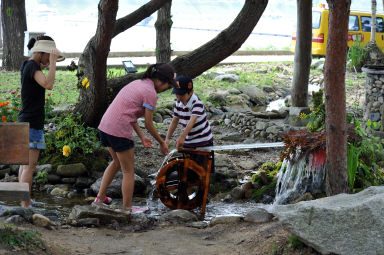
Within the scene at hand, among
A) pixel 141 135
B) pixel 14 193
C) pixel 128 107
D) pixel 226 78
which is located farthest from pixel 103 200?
pixel 226 78

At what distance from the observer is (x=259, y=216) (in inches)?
230

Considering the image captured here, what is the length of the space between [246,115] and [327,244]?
7.61 meters

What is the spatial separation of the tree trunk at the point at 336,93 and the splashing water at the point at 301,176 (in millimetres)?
1142

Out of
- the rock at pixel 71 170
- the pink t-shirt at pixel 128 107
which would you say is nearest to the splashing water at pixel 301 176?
the pink t-shirt at pixel 128 107

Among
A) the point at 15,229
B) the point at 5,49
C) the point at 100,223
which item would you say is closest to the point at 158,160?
the point at 100,223

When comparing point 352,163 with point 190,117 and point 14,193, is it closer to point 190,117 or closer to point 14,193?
point 190,117

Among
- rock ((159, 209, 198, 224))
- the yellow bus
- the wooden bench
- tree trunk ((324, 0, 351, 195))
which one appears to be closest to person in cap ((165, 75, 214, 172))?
rock ((159, 209, 198, 224))

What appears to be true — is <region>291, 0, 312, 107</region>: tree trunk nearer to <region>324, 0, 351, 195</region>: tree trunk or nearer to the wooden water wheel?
the wooden water wheel

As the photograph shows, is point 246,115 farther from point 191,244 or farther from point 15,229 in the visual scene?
point 15,229

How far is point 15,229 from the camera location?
176 inches

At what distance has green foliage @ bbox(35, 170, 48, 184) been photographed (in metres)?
7.69

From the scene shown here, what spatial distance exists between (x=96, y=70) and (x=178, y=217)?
2.95 metres

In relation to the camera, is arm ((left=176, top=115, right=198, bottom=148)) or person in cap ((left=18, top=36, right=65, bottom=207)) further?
arm ((left=176, top=115, right=198, bottom=148))

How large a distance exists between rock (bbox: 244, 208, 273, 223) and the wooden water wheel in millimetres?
768
